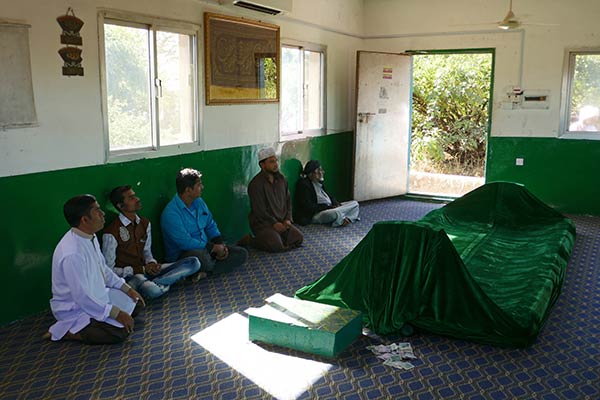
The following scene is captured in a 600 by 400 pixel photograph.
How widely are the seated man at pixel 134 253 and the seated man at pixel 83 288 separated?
1.94ft

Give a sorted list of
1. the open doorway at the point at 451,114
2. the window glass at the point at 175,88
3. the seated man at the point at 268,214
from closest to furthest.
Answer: the window glass at the point at 175,88
the seated man at the point at 268,214
the open doorway at the point at 451,114

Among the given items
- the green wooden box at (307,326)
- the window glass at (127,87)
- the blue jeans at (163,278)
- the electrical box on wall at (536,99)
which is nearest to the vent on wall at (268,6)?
the window glass at (127,87)

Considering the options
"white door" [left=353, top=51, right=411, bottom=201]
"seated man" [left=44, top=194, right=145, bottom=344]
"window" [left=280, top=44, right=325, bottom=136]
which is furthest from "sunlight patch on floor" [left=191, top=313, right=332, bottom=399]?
"white door" [left=353, top=51, right=411, bottom=201]

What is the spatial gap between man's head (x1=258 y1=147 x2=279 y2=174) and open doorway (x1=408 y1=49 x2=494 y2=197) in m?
6.36

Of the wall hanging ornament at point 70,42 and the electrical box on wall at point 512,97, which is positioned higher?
the wall hanging ornament at point 70,42

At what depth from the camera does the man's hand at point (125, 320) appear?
12.3ft

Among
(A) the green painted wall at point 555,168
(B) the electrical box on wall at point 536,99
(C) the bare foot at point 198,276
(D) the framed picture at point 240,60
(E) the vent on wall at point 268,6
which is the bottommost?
(C) the bare foot at point 198,276

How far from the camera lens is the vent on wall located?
5.84m

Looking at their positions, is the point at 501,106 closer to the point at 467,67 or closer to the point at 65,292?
the point at 467,67

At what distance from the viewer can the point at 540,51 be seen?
25.6 ft

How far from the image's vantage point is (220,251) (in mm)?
5168

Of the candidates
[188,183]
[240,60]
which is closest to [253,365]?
[188,183]

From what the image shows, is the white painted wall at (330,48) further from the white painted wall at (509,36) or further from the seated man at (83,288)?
the seated man at (83,288)

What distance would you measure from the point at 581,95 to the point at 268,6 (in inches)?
170
